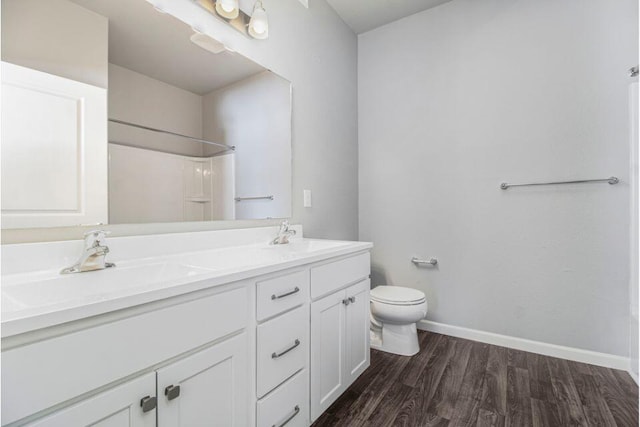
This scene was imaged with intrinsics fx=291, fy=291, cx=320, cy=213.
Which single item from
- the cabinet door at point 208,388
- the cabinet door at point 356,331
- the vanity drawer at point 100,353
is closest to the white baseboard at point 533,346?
the cabinet door at point 356,331

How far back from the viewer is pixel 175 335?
742 mm

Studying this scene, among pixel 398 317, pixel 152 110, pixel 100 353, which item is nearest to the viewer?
pixel 100 353

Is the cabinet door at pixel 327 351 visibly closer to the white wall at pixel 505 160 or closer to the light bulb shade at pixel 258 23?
the white wall at pixel 505 160

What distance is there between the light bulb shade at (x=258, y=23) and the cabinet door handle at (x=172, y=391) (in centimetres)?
162

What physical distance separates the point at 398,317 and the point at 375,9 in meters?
2.33

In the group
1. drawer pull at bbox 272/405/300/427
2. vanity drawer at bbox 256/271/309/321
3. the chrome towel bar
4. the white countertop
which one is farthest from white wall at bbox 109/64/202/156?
the chrome towel bar

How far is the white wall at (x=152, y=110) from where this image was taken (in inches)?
42.9

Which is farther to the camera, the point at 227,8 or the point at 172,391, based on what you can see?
the point at 227,8

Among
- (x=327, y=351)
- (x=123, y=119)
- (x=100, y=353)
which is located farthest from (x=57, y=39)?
(x=327, y=351)

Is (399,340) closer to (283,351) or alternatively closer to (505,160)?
(283,351)

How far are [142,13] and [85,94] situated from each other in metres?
0.43

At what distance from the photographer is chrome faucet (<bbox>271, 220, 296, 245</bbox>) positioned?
5.49ft

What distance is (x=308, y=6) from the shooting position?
2.01 meters

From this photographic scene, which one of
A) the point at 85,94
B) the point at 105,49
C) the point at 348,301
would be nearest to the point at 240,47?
the point at 105,49
